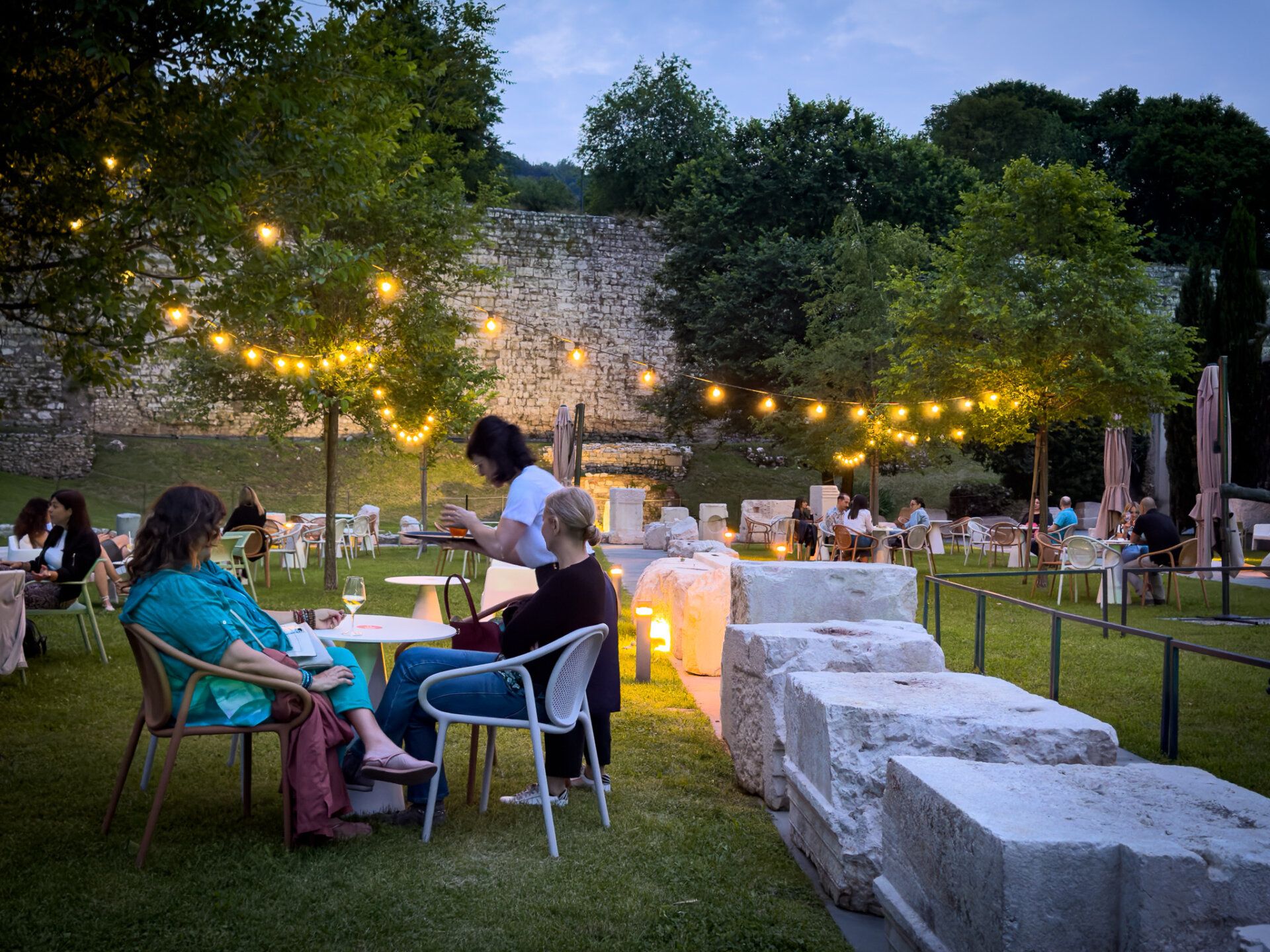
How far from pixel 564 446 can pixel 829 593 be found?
9416 mm

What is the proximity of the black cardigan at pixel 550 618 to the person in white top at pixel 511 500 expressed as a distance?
0.44 metres

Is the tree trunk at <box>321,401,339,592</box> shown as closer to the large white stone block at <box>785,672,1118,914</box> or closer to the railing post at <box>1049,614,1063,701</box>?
the railing post at <box>1049,614,1063,701</box>

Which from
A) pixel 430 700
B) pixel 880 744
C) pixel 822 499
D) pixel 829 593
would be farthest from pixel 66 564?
pixel 822 499

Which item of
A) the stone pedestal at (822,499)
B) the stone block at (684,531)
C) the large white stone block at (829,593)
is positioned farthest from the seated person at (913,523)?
the large white stone block at (829,593)

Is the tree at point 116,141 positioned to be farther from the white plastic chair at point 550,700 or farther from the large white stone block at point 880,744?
the large white stone block at point 880,744

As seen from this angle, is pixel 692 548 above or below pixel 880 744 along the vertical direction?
below

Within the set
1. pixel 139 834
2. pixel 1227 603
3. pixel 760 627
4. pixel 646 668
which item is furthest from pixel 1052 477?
pixel 139 834

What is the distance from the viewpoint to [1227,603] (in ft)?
26.3

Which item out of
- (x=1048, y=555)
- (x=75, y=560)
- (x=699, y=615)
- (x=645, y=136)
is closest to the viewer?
(x=699, y=615)

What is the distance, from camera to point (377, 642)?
12.0 ft

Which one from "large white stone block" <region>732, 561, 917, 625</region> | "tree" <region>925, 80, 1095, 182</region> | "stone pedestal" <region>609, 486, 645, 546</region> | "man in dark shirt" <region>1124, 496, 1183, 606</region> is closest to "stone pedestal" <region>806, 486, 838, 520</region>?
"stone pedestal" <region>609, 486, 645, 546</region>

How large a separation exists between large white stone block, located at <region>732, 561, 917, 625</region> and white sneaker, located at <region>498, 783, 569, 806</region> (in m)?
1.46

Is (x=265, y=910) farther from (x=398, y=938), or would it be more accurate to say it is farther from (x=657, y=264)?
(x=657, y=264)

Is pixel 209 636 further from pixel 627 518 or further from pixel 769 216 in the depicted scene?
pixel 769 216
